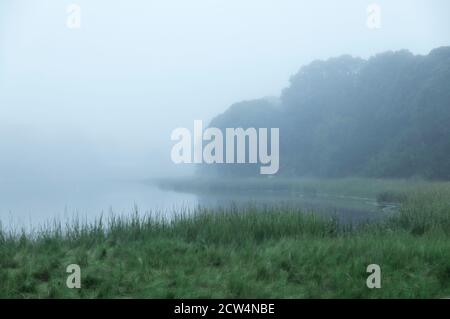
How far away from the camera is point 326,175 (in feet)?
155

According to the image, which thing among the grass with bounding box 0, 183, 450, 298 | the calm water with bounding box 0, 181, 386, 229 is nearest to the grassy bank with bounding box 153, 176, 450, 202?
the calm water with bounding box 0, 181, 386, 229

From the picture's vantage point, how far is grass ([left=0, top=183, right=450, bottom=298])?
20.1 ft

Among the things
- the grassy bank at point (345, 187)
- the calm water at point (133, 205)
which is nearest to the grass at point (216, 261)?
the calm water at point (133, 205)

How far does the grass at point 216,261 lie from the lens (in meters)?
6.13

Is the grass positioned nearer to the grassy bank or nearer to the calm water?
the calm water

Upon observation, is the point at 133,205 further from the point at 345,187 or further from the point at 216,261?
the point at 216,261

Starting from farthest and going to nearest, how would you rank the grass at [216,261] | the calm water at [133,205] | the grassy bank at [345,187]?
1. the grassy bank at [345,187]
2. the calm water at [133,205]
3. the grass at [216,261]

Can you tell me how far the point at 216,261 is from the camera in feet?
24.1

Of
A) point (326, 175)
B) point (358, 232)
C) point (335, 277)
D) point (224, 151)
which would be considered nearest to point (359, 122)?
point (326, 175)

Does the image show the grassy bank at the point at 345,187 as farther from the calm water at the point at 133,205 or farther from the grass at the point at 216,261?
the grass at the point at 216,261

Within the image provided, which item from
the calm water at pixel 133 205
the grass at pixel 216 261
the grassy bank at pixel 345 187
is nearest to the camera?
the grass at pixel 216 261

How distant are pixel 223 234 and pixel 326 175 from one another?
39.2 m

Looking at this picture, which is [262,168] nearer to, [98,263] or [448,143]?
[448,143]

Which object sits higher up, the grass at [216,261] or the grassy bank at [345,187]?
the grass at [216,261]
